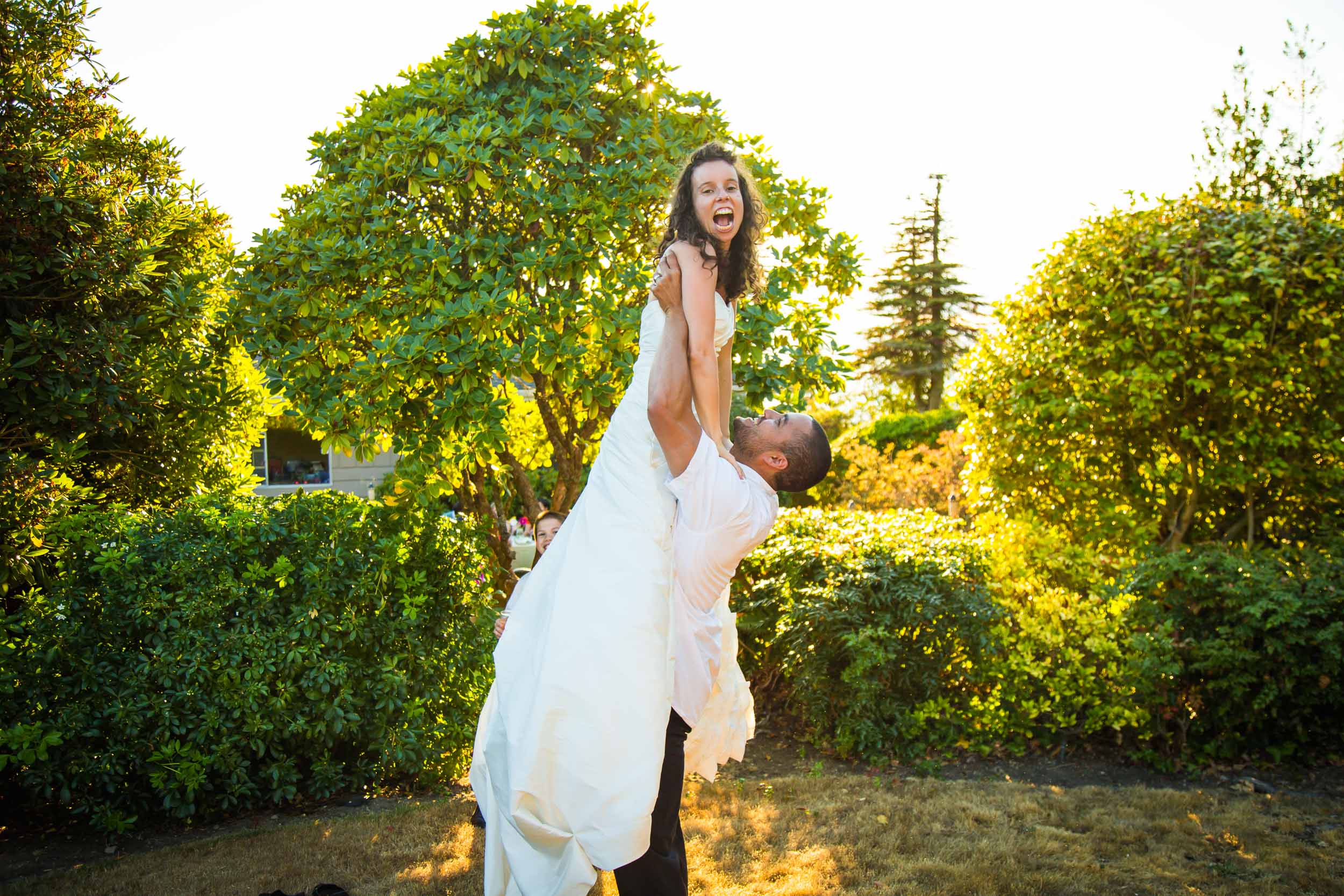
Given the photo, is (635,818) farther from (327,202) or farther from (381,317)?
(327,202)

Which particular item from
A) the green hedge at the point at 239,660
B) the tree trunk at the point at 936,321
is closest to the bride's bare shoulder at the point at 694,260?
the green hedge at the point at 239,660

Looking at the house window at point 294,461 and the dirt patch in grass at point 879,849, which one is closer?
the dirt patch in grass at point 879,849

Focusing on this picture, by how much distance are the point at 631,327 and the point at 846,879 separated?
8.74ft

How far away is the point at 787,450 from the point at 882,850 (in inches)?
88.6

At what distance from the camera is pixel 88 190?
15.0 ft

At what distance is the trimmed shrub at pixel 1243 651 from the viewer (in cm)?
494

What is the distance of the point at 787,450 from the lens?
273 centimetres

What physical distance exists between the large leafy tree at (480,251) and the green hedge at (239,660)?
1.81 feet

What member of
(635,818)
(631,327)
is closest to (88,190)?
(631,327)

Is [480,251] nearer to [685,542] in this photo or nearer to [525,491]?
[525,491]

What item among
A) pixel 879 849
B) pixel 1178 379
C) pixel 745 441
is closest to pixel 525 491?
pixel 879 849

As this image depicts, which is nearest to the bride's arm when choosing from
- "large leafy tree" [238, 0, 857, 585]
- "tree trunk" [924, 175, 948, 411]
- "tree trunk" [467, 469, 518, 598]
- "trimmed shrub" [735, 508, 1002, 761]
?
"large leafy tree" [238, 0, 857, 585]

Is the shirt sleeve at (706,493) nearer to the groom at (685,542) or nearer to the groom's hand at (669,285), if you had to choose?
the groom at (685,542)

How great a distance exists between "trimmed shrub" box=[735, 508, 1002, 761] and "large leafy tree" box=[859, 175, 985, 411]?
34.1 meters
